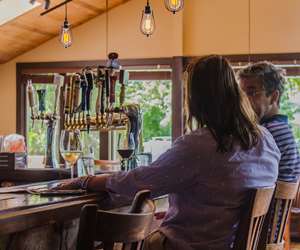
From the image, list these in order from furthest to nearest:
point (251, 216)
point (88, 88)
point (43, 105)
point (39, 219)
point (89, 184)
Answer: point (43, 105)
point (88, 88)
point (89, 184)
point (251, 216)
point (39, 219)

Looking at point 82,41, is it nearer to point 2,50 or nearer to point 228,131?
point 2,50

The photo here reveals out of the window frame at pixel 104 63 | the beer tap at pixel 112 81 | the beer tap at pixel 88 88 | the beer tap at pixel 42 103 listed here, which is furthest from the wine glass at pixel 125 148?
the window frame at pixel 104 63

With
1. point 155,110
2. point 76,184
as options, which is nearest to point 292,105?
point 155,110

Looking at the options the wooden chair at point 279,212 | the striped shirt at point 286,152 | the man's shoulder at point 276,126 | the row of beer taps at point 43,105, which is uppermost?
the row of beer taps at point 43,105

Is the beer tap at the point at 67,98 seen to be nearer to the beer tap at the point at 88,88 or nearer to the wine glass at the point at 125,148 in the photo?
the beer tap at the point at 88,88

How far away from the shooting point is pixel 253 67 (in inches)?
101

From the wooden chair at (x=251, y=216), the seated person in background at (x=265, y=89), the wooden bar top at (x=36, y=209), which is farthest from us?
the seated person in background at (x=265, y=89)

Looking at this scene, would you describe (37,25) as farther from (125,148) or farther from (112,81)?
(125,148)

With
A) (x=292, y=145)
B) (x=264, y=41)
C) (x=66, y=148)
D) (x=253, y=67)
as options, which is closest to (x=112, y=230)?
(x=66, y=148)

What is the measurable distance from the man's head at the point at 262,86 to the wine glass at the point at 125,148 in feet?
1.93

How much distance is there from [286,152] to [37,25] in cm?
449

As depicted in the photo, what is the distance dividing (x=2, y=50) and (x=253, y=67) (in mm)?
4530

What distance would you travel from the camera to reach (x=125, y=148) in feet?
8.38

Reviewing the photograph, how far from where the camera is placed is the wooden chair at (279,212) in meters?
2.04
